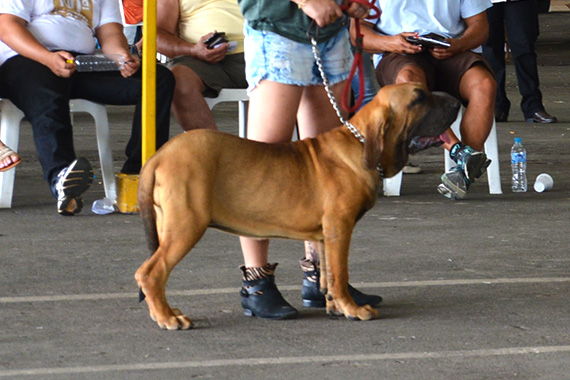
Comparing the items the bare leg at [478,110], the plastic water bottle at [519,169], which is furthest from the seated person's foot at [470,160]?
the plastic water bottle at [519,169]

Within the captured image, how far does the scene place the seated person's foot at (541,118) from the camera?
31.7ft

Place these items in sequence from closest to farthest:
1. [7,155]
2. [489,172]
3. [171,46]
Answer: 1. [7,155]
2. [489,172]
3. [171,46]

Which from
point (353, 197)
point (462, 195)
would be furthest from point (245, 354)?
point (462, 195)

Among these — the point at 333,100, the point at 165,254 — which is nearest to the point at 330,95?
the point at 333,100

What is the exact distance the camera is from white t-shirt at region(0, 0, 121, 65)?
5.89m

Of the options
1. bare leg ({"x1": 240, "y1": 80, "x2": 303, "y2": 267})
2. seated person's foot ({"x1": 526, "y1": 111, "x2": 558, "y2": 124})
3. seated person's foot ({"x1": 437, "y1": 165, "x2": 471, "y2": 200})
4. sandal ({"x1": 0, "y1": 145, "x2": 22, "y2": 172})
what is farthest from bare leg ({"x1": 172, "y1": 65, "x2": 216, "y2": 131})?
seated person's foot ({"x1": 526, "y1": 111, "x2": 558, "y2": 124})

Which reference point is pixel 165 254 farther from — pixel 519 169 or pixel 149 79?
pixel 519 169

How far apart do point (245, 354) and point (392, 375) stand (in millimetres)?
510

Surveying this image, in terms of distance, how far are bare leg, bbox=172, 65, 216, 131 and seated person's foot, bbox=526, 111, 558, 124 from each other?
178 inches

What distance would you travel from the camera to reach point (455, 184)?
5.88m

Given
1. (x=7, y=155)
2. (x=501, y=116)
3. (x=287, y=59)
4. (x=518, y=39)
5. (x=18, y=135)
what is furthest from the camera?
(x=501, y=116)

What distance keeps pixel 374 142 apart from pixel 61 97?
2782 millimetres

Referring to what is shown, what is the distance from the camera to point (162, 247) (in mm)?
3402

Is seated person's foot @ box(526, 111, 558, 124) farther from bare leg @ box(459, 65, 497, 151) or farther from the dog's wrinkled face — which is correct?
the dog's wrinkled face
